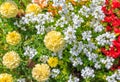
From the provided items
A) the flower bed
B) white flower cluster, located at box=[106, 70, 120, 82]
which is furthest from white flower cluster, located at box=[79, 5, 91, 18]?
white flower cluster, located at box=[106, 70, 120, 82]

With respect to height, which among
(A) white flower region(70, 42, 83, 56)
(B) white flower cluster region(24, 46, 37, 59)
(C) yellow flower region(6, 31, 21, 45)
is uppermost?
(C) yellow flower region(6, 31, 21, 45)

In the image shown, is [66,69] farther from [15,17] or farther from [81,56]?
[15,17]

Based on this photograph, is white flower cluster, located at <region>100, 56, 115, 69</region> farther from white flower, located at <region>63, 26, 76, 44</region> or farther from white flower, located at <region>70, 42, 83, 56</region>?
white flower, located at <region>63, 26, 76, 44</region>

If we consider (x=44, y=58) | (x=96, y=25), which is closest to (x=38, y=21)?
(x=44, y=58)

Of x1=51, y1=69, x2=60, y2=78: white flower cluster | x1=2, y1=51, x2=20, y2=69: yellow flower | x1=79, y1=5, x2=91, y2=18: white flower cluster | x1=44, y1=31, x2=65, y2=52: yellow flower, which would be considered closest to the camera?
x1=44, y1=31, x2=65, y2=52: yellow flower

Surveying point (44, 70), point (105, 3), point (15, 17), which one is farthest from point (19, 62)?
point (105, 3)

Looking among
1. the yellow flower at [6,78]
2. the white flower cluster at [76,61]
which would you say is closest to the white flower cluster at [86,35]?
the white flower cluster at [76,61]

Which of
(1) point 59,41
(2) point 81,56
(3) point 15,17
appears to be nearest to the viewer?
(1) point 59,41
